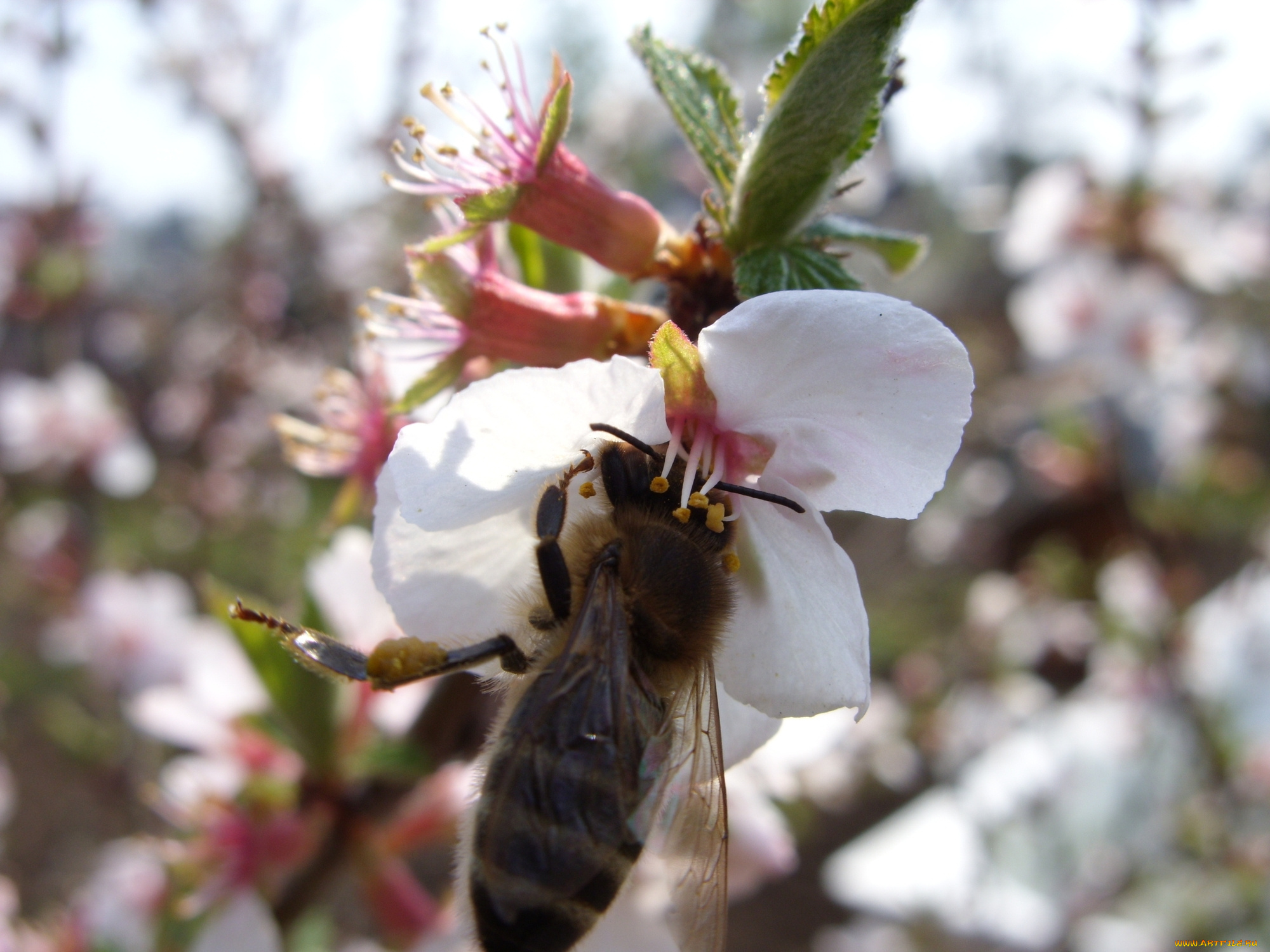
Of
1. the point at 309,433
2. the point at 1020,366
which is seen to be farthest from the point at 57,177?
the point at 1020,366

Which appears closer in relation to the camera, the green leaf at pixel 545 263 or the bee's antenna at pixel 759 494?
the bee's antenna at pixel 759 494

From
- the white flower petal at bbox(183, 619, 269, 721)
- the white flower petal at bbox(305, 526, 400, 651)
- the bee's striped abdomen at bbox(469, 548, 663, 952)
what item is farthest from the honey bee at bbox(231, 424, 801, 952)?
the white flower petal at bbox(183, 619, 269, 721)

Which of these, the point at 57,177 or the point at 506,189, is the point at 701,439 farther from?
the point at 57,177

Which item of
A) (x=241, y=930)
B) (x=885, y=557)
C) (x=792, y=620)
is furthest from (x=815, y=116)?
(x=885, y=557)

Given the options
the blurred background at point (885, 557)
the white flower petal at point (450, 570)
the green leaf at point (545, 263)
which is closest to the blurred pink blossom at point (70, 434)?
the blurred background at point (885, 557)

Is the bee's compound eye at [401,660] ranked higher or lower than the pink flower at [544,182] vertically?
lower

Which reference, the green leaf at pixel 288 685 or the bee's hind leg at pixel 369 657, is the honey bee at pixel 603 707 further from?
the green leaf at pixel 288 685
